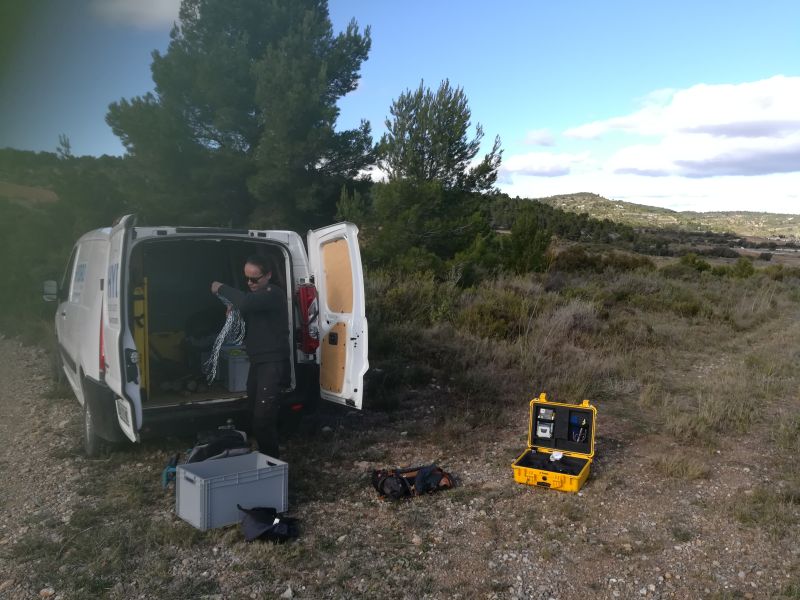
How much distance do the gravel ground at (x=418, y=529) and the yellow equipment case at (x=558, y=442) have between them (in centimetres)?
15

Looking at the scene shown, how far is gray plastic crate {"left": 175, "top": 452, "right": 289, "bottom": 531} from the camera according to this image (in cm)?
388

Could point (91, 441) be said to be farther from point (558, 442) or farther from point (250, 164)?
point (250, 164)

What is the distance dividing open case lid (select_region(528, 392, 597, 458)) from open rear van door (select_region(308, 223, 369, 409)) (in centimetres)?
160

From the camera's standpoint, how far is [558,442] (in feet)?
17.5

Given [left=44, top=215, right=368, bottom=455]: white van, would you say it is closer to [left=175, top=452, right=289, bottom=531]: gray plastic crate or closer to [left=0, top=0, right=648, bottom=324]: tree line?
[left=175, top=452, right=289, bottom=531]: gray plastic crate

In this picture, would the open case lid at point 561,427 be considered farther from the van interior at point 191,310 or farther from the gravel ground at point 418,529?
the van interior at point 191,310

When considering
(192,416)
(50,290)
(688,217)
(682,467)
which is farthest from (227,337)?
(688,217)

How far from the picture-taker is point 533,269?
762 inches

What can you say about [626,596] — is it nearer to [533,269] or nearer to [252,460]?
[252,460]

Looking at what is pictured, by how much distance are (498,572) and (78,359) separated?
13.5ft

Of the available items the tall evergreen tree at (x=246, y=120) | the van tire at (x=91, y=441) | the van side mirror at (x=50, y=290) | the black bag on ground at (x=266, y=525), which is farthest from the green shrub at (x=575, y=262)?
the black bag on ground at (x=266, y=525)

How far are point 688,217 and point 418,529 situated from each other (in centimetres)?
10639

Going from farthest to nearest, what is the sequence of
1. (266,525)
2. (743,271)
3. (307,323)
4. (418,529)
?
(743,271) → (307,323) → (418,529) → (266,525)

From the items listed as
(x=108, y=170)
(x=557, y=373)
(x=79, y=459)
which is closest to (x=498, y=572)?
(x=79, y=459)
